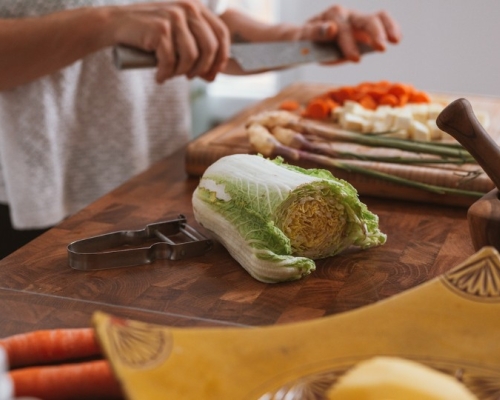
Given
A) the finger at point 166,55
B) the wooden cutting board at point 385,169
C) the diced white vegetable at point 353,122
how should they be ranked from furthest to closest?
the diced white vegetable at point 353,122, the finger at point 166,55, the wooden cutting board at point 385,169

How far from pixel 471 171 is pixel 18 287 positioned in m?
0.93

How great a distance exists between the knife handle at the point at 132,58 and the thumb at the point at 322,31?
0.66 m

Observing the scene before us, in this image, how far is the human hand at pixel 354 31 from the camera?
2154 mm

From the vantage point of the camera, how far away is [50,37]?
171cm

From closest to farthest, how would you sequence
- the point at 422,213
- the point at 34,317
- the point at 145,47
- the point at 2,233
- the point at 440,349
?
the point at 440,349 < the point at 34,317 < the point at 422,213 < the point at 145,47 < the point at 2,233

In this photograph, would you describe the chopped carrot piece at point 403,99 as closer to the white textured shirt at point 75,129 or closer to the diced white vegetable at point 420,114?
the diced white vegetable at point 420,114

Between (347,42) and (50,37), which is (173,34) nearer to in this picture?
(50,37)

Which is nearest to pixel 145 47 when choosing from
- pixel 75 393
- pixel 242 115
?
pixel 242 115

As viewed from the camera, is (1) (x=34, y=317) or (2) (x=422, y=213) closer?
(1) (x=34, y=317)

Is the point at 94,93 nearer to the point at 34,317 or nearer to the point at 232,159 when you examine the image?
the point at 232,159

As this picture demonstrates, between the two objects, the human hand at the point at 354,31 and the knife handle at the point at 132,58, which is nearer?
the knife handle at the point at 132,58

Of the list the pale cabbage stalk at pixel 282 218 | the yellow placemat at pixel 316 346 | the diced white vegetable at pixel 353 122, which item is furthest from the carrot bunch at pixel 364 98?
the yellow placemat at pixel 316 346

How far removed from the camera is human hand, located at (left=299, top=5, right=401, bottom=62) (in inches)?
84.8

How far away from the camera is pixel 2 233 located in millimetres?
2105
